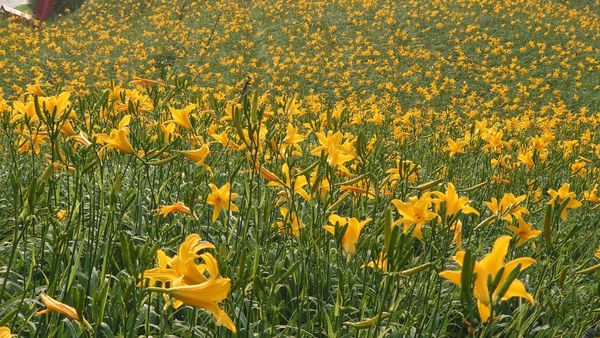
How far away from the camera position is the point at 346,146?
240cm

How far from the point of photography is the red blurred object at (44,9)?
80.6 ft

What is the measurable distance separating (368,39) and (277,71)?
3385 mm

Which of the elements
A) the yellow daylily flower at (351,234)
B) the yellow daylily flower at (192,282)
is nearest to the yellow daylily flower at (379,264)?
the yellow daylily flower at (351,234)

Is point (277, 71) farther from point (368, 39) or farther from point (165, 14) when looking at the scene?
point (165, 14)

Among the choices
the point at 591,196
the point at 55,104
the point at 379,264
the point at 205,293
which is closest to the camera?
the point at 205,293

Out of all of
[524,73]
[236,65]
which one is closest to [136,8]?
[236,65]

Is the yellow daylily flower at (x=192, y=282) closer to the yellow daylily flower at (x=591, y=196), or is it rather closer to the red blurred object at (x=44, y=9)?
the yellow daylily flower at (x=591, y=196)

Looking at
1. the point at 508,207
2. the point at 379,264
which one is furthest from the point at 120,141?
the point at 508,207

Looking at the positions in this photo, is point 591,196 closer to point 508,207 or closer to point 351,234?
point 508,207

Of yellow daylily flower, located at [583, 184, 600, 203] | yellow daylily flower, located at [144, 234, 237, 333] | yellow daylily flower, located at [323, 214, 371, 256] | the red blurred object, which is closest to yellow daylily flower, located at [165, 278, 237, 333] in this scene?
yellow daylily flower, located at [144, 234, 237, 333]

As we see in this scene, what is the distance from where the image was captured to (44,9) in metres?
25.8

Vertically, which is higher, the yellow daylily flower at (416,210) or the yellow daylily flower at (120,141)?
the yellow daylily flower at (120,141)

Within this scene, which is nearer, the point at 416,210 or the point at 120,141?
the point at 416,210

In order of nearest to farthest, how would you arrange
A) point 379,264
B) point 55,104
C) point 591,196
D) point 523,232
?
point 379,264
point 55,104
point 523,232
point 591,196
